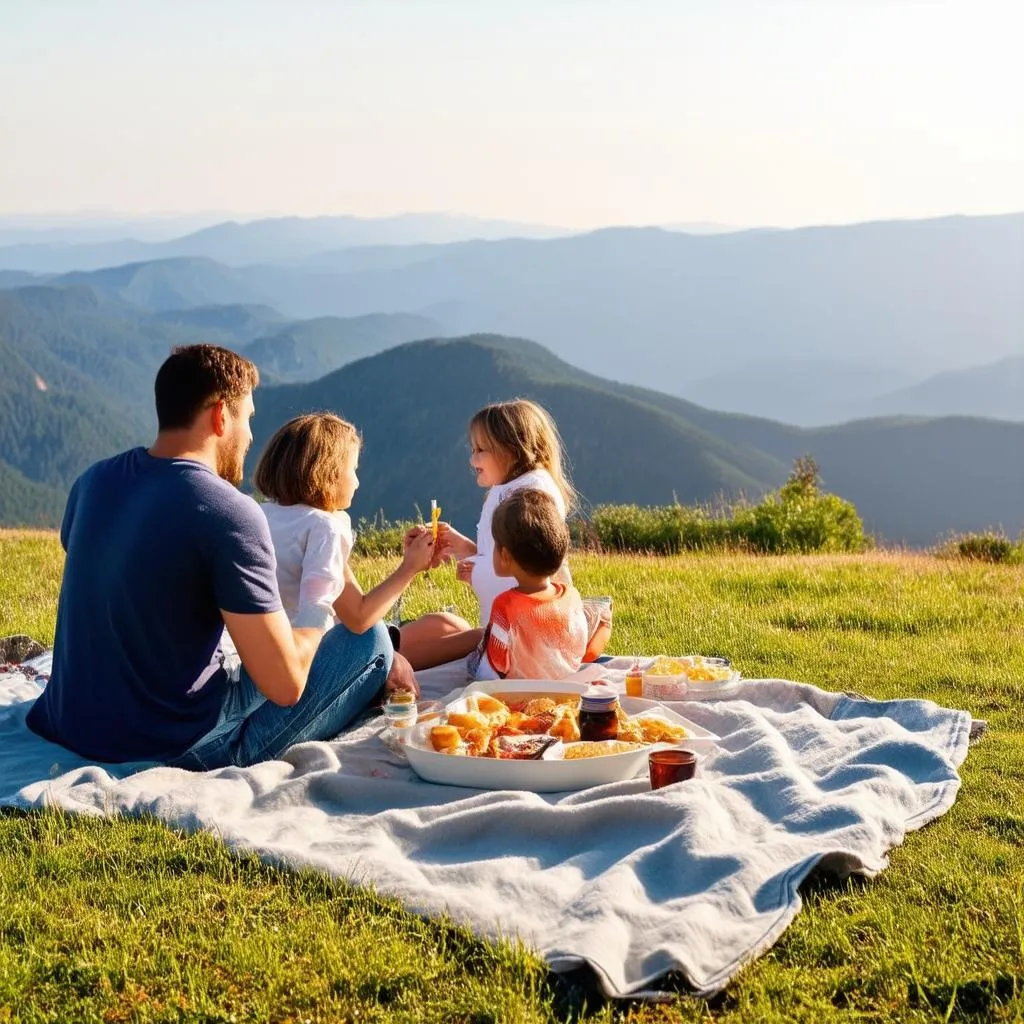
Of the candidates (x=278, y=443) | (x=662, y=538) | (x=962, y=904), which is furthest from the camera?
(x=662, y=538)

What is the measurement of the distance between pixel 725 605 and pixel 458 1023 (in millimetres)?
6307

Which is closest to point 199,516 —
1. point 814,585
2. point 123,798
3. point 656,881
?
point 123,798

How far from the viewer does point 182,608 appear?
4512 mm

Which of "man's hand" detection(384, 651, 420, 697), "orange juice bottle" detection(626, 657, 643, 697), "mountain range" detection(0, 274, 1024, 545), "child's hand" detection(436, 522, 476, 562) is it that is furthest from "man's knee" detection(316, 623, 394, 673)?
"mountain range" detection(0, 274, 1024, 545)

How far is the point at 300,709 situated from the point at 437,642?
1.87 metres

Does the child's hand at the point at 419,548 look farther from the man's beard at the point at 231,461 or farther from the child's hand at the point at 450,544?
the man's beard at the point at 231,461

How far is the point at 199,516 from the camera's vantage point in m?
4.31

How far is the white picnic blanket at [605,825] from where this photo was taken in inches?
137

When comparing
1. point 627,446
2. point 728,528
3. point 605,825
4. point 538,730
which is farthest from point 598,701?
point 627,446

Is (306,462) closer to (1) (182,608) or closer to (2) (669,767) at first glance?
(1) (182,608)

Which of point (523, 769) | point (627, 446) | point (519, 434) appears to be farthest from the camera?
point (627, 446)

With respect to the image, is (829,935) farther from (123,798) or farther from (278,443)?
(278,443)

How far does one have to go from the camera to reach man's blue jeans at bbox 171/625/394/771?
4965 mm

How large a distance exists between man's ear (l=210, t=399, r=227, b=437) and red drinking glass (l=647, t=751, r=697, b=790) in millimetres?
2117
